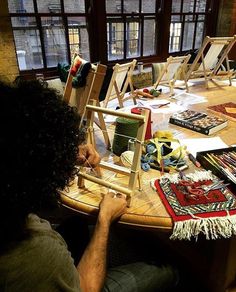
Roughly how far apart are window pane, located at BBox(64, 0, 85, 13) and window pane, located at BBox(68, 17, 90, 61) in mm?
85

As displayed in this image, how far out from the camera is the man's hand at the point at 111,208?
0.82 meters

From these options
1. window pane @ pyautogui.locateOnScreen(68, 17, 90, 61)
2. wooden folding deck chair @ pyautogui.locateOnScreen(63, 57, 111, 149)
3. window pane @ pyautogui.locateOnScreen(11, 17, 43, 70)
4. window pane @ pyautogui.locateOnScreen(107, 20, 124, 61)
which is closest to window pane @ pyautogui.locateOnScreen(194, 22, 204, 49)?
window pane @ pyautogui.locateOnScreen(107, 20, 124, 61)

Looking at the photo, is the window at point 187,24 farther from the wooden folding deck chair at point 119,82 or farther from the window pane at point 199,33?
the wooden folding deck chair at point 119,82

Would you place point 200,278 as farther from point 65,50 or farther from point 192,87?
point 65,50

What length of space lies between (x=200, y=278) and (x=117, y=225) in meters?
0.76

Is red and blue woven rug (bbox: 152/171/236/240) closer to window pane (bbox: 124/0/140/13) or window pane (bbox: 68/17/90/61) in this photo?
window pane (bbox: 68/17/90/61)

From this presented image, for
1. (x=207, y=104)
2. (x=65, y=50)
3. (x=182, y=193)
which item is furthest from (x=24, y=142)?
(x=65, y=50)

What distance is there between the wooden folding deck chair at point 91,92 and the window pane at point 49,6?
68.8 inches

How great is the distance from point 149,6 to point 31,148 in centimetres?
376

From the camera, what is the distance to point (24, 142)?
0.53 meters

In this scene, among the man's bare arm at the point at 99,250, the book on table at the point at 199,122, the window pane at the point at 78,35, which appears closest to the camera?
the man's bare arm at the point at 99,250

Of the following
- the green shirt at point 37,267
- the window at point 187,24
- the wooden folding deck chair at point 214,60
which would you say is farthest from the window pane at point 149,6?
the green shirt at point 37,267

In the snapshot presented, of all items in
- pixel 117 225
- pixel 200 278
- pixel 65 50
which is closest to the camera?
pixel 117 225

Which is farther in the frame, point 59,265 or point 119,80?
point 119,80
